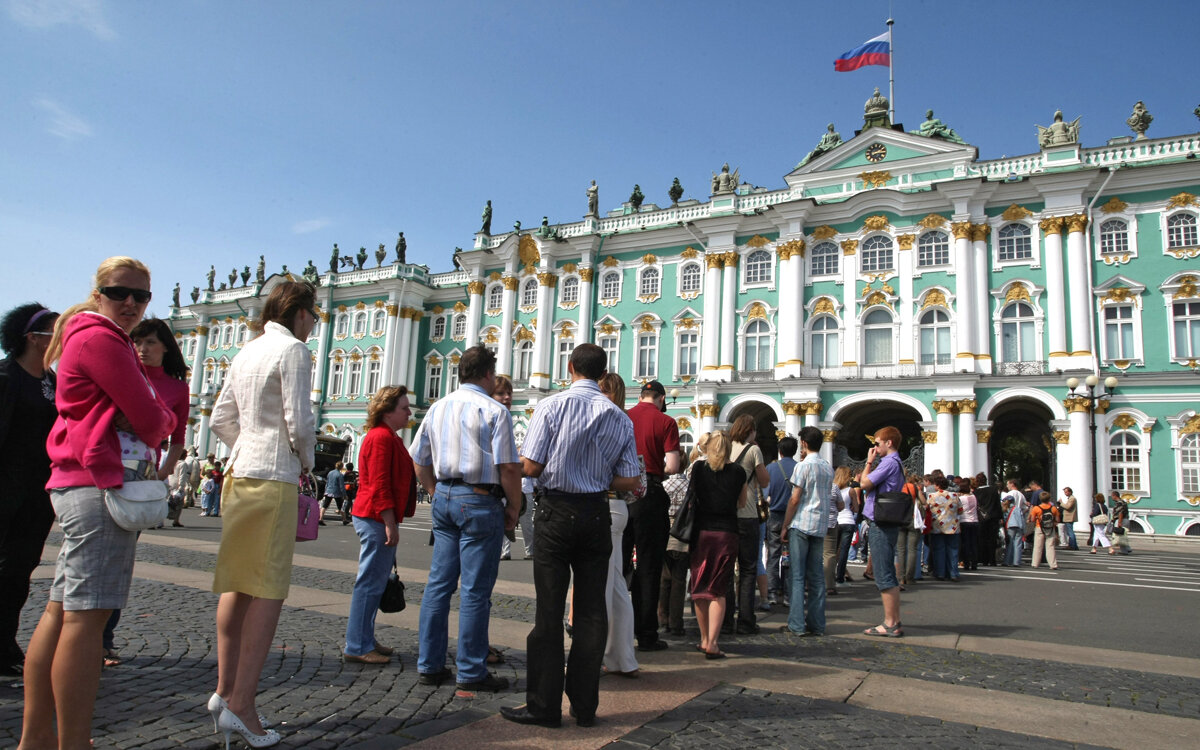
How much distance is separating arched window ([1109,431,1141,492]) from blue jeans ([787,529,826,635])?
23.5m

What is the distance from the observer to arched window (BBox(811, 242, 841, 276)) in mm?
30750

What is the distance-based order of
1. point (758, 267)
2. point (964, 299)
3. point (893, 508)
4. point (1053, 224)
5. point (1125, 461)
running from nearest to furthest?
point (893, 508) < point (1125, 461) < point (1053, 224) < point (964, 299) < point (758, 267)

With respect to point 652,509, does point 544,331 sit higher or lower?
higher

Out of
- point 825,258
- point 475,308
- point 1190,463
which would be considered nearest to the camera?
point 1190,463

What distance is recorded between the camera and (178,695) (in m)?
4.19

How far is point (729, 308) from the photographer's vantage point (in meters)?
32.2

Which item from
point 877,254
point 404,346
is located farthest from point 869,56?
point 404,346

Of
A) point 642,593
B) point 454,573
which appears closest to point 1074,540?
point 642,593

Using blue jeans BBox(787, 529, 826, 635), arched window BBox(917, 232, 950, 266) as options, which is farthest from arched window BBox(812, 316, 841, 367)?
blue jeans BBox(787, 529, 826, 635)

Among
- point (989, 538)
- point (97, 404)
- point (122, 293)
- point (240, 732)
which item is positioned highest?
point (122, 293)

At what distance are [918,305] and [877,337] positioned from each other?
192cm

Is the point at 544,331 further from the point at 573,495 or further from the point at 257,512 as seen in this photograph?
the point at 257,512

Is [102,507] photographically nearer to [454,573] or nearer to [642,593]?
[454,573]

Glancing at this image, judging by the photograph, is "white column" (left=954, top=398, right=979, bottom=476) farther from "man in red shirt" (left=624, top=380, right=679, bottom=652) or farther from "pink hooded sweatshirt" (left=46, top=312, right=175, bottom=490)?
"pink hooded sweatshirt" (left=46, top=312, right=175, bottom=490)
